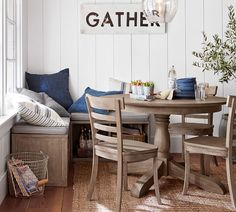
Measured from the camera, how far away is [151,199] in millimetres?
3219

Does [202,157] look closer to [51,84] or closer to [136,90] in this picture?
[136,90]

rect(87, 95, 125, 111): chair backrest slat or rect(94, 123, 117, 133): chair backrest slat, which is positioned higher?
rect(87, 95, 125, 111): chair backrest slat

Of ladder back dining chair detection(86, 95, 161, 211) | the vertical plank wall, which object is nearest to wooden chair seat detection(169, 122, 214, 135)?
ladder back dining chair detection(86, 95, 161, 211)

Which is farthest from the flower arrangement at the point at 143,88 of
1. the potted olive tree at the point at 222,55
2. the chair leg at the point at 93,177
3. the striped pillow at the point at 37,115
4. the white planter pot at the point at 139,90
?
the potted olive tree at the point at 222,55

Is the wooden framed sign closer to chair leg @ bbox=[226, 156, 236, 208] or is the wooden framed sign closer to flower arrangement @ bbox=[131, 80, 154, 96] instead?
flower arrangement @ bbox=[131, 80, 154, 96]

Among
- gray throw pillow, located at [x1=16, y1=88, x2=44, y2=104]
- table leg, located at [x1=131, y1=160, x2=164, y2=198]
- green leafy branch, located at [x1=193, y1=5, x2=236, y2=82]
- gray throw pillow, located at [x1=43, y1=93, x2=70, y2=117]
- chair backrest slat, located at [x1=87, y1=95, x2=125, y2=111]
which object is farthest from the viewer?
green leafy branch, located at [x1=193, y1=5, x2=236, y2=82]

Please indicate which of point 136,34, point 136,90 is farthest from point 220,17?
point 136,90

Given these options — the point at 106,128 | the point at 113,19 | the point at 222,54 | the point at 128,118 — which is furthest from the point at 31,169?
the point at 222,54

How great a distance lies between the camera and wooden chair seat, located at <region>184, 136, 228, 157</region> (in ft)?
10.00

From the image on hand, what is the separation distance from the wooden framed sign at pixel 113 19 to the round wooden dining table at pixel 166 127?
5.36 feet

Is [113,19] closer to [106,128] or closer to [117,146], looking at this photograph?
[106,128]

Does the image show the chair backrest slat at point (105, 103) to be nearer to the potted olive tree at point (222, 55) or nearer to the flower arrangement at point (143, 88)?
the flower arrangement at point (143, 88)

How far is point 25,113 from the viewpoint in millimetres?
3518

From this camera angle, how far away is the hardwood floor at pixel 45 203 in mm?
3006
